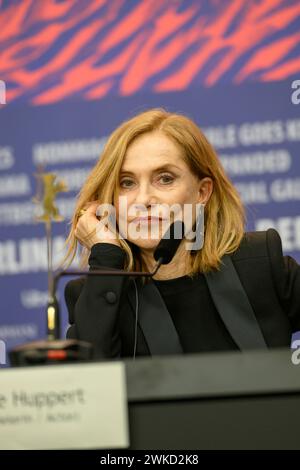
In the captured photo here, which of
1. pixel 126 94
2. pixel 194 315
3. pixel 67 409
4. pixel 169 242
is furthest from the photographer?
pixel 126 94

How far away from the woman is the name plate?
71cm

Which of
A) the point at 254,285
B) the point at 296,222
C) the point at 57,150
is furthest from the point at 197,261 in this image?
the point at 57,150

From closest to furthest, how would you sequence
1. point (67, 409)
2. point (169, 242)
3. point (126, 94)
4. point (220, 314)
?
point (67, 409) → point (169, 242) → point (220, 314) → point (126, 94)

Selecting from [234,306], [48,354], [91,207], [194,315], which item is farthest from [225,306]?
[48,354]

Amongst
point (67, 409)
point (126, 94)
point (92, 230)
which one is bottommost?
point (67, 409)

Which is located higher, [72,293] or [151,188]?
[151,188]

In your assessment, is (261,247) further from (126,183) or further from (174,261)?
(126,183)

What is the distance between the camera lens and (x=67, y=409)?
0.97m

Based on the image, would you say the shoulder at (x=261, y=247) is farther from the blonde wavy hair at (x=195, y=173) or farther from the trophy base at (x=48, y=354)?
the trophy base at (x=48, y=354)

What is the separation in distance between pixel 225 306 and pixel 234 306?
0.02 meters

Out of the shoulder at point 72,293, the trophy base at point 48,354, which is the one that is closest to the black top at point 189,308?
the shoulder at point 72,293

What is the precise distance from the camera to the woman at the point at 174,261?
5.80 feet

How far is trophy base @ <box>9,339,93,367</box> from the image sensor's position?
1.04m

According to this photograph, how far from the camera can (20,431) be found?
968mm
